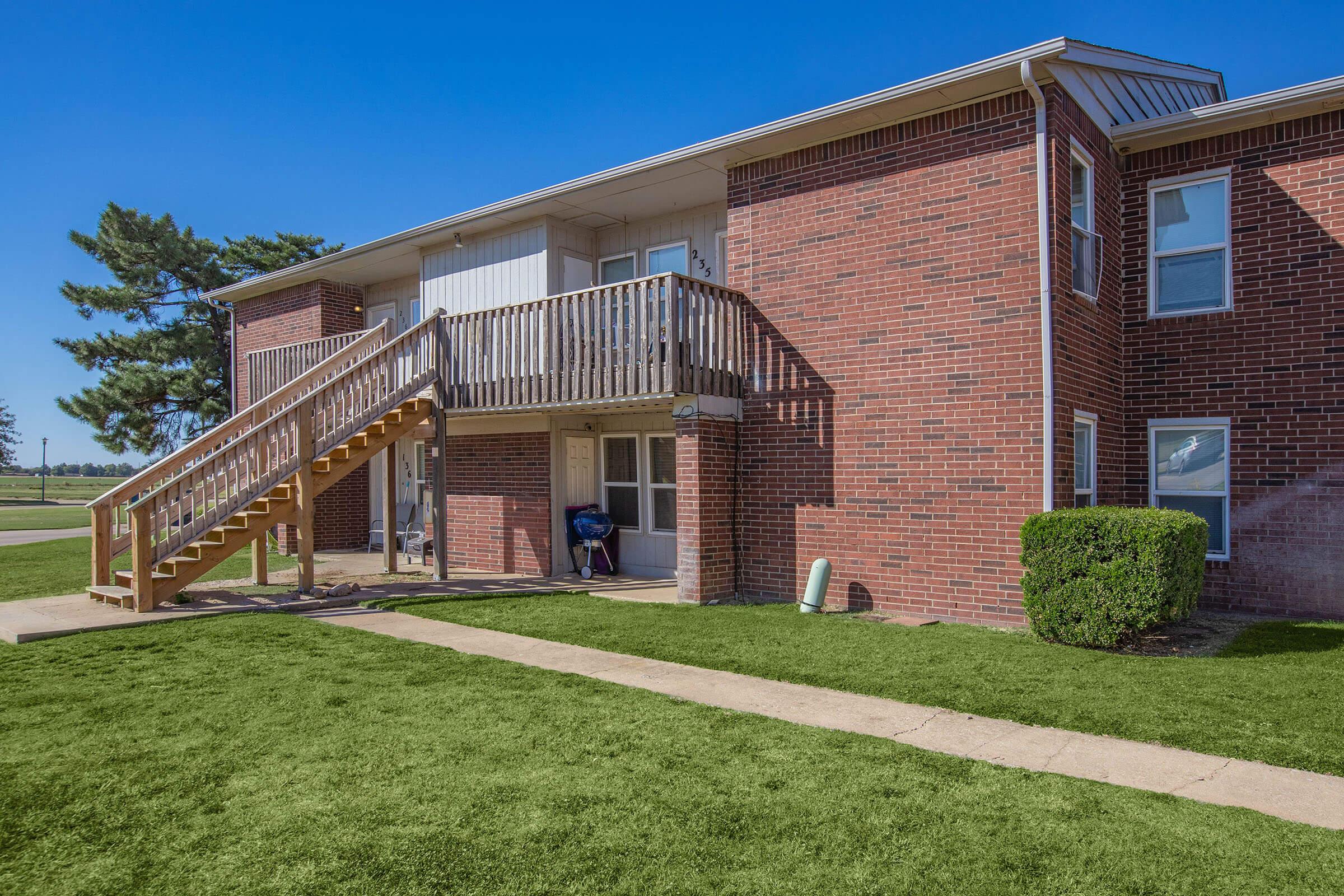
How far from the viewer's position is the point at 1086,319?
9.12m

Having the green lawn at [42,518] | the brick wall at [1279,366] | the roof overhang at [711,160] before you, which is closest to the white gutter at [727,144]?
the roof overhang at [711,160]

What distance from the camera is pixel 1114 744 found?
16.3 feet

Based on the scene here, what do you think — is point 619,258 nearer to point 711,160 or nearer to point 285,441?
point 711,160

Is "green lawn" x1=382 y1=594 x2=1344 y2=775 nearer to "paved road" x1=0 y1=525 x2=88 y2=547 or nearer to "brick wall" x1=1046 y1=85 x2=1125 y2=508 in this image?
"brick wall" x1=1046 y1=85 x2=1125 y2=508

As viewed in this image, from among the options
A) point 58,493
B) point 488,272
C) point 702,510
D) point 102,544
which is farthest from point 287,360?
point 58,493

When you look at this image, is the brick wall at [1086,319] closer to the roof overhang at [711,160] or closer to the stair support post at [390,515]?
the roof overhang at [711,160]

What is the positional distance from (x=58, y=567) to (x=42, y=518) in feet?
83.9

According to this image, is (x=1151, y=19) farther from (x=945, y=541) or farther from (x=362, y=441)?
(x=362, y=441)

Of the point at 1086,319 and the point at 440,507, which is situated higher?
the point at 1086,319

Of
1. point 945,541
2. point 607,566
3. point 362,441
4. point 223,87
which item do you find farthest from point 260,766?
point 223,87

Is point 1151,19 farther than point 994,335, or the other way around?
point 1151,19

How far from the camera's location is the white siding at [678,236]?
1244 centimetres

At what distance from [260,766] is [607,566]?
8.57m

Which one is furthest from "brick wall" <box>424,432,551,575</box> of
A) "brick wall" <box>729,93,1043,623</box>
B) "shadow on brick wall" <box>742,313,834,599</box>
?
"brick wall" <box>729,93,1043,623</box>
